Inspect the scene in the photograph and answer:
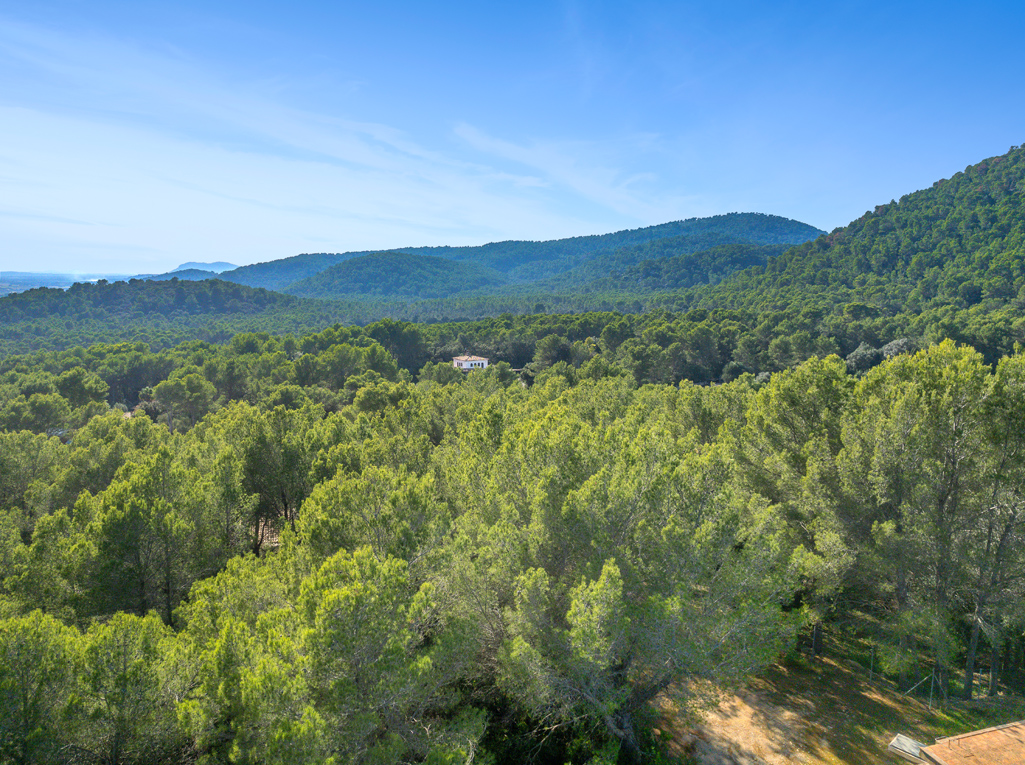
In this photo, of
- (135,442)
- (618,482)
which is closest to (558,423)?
(618,482)

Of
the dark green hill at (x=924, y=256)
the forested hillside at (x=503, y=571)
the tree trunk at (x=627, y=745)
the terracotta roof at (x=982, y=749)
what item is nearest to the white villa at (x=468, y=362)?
the forested hillside at (x=503, y=571)

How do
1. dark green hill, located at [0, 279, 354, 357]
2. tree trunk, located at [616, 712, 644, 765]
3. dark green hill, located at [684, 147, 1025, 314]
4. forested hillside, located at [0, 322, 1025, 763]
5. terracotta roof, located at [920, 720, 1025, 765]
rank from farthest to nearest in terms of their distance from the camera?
dark green hill, located at [0, 279, 354, 357] → dark green hill, located at [684, 147, 1025, 314] → tree trunk, located at [616, 712, 644, 765] → terracotta roof, located at [920, 720, 1025, 765] → forested hillside, located at [0, 322, 1025, 763]

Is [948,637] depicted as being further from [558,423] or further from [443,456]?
[443,456]

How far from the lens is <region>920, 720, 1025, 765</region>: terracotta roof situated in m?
11.7

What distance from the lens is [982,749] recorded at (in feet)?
39.4

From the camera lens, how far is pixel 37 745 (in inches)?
344

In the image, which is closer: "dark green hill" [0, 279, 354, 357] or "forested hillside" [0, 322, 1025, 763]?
"forested hillside" [0, 322, 1025, 763]

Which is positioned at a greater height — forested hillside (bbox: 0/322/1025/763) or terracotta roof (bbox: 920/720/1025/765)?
forested hillside (bbox: 0/322/1025/763)

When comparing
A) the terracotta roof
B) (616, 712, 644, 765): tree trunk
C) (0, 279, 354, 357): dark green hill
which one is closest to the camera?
the terracotta roof

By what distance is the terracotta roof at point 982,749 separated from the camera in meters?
11.7

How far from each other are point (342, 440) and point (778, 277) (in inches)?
4952

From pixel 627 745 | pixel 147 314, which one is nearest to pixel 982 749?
pixel 627 745

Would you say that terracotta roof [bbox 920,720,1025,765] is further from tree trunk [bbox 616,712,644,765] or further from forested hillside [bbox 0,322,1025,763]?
tree trunk [bbox 616,712,644,765]

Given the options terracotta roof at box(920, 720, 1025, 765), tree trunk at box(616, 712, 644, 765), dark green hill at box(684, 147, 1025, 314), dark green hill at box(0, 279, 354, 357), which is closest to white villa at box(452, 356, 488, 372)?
dark green hill at box(0, 279, 354, 357)
